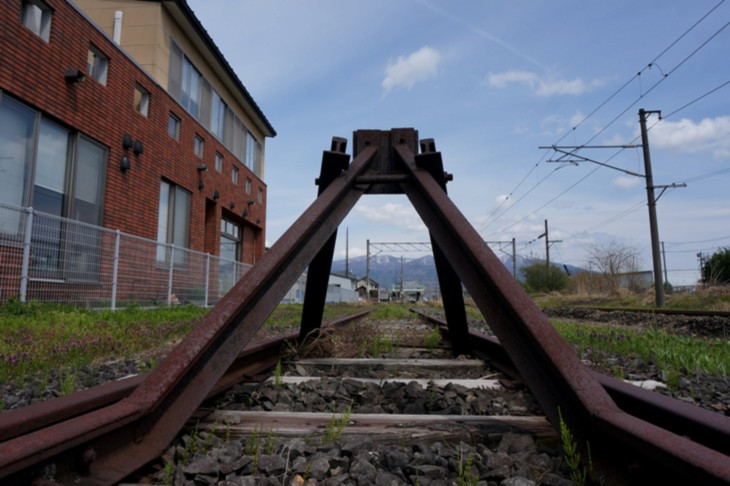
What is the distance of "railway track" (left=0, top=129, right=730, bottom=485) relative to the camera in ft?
3.57

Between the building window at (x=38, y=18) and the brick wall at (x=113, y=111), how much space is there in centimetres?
11

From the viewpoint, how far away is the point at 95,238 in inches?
349

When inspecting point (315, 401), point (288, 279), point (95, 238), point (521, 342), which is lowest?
point (315, 401)

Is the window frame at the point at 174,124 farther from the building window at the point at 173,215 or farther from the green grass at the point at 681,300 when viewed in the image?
the green grass at the point at 681,300

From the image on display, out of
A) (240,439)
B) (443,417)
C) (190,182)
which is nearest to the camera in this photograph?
(240,439)

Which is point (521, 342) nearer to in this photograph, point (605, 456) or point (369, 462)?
point (605, 456)

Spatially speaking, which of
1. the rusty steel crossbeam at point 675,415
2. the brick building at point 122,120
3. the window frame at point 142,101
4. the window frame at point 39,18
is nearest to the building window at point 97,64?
the brick building at point 122,120

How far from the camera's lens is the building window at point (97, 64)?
10867mm

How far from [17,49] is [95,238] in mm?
3793

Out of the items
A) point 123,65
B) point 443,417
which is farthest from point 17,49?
point 443,417

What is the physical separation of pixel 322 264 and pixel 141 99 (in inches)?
484

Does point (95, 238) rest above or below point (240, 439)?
above

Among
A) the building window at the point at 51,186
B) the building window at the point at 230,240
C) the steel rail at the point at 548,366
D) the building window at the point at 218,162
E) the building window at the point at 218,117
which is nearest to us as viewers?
the steel rail at the point at 548,366

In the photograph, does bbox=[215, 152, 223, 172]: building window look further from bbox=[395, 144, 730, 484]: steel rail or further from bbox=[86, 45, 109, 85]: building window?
bbox=[395, 144, 730, 484]: steel rail
